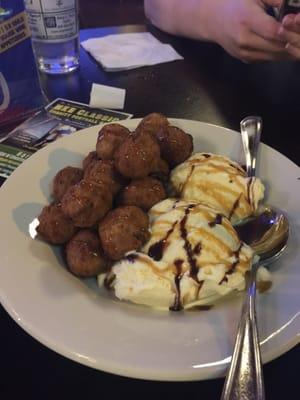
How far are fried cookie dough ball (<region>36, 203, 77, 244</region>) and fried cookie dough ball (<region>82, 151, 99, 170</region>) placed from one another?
14 centimetres

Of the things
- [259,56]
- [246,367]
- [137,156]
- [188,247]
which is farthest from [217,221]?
[259,56]

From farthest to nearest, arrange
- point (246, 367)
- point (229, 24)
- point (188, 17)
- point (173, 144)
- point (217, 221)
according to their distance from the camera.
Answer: point (188, 17) < point (229, 24) < point (173, 144) < point (217, 221) < point (246, 367)

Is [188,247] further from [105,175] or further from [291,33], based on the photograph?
[291,33]

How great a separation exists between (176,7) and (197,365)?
1546mm

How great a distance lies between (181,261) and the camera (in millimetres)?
688

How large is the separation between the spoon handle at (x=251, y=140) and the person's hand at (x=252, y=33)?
0.50 meters

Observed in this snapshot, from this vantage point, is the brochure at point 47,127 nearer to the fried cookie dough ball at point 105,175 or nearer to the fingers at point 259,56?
the fried cookie dough ball at point 105,175

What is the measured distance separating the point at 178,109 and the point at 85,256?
2.28 ft

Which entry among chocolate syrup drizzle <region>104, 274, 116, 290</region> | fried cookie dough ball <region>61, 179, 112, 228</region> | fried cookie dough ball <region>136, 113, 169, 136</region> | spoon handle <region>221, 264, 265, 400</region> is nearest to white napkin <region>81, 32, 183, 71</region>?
fried cookie dough ball <region>136, 113, 169, 136</region>

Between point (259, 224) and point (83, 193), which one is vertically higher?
point (83, 193)

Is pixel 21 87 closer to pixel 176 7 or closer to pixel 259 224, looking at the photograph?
pixel 259 224

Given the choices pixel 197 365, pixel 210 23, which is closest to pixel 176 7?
pixel 210 23

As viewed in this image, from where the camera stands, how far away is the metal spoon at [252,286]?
490 mm

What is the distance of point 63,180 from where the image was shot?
0.81 metres
